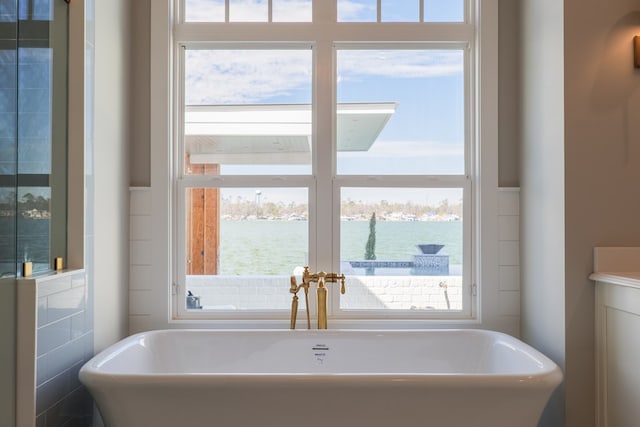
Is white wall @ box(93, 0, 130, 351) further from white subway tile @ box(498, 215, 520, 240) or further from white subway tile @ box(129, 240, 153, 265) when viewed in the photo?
white subway tile @ box(498, 215, 520, 240)

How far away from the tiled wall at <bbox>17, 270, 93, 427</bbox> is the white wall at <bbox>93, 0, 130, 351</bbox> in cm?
19

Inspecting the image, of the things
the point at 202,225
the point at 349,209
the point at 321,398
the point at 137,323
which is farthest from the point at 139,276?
the point at 321,398

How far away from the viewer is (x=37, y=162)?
1.80 m

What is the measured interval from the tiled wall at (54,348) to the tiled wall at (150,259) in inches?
17.2

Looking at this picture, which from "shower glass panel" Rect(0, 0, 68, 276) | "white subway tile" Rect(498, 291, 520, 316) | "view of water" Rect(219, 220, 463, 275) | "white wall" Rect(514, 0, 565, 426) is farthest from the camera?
"view of water" Rect(219, 220, 463, 275)

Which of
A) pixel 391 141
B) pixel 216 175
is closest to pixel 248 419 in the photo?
pixel 216 175

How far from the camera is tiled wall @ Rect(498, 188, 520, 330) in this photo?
253 cm

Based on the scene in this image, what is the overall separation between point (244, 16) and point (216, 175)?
2.87 feet

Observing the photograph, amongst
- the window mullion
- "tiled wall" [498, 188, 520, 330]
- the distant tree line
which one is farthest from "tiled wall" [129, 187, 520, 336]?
the window mullion

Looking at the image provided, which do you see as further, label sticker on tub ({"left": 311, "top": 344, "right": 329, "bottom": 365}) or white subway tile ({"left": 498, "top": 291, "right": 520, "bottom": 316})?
white subway tile ({"left": 498, "top": 291, "right": 520, "bottom": 316})

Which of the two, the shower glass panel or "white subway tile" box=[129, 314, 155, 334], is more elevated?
the shower glass panel

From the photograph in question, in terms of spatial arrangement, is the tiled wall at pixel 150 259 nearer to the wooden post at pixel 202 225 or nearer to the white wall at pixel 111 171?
the white wall at pixel 111 171

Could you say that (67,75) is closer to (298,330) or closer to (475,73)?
(298,330)

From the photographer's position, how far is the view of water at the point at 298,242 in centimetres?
264
